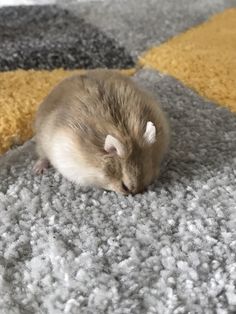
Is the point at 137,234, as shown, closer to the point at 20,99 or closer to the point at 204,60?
the point at 20,99

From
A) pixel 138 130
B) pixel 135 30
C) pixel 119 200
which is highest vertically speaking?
pixel 138 130

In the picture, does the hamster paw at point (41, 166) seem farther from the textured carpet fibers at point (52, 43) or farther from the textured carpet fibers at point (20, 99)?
the textured carpet fibers at point (52, 43)

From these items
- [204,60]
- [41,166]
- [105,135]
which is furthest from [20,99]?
[204,60]

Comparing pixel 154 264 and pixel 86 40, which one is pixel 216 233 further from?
pixel 86 40

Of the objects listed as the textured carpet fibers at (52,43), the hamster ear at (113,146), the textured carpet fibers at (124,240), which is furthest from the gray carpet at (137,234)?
the textured carpet fibers at (52,43)

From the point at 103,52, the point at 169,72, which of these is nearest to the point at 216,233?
the point at 169,72

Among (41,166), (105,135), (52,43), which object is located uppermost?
(105,135)
